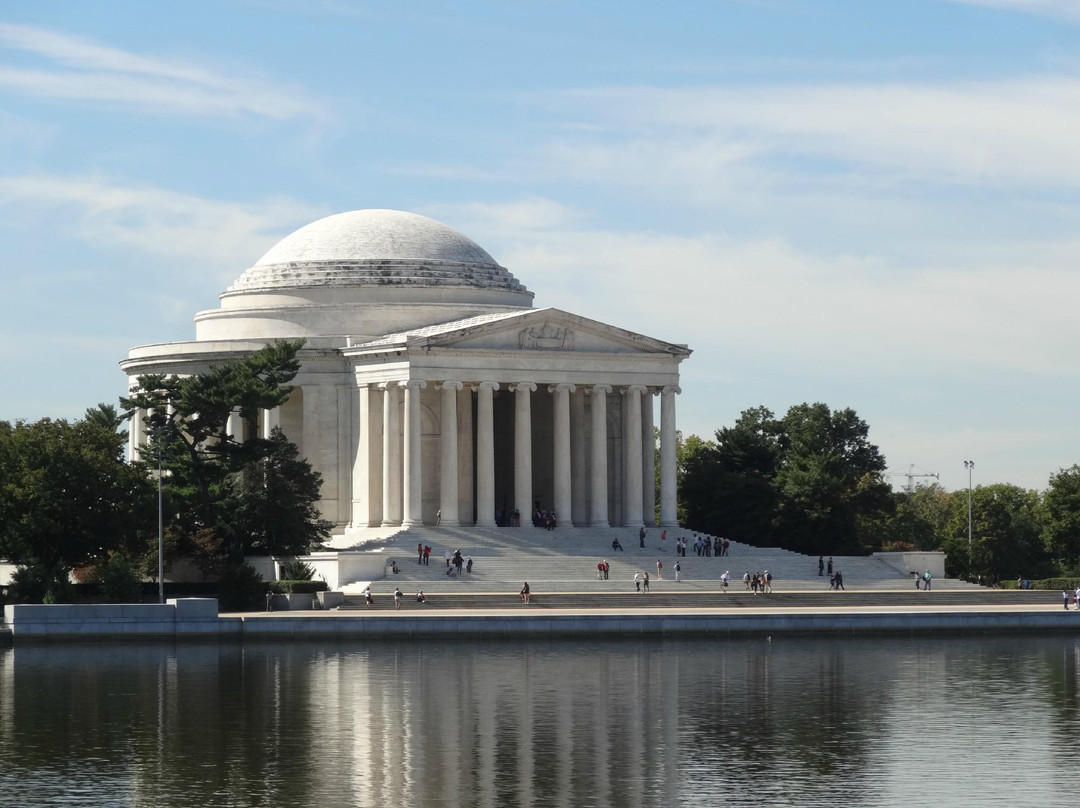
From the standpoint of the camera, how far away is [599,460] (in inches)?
4560

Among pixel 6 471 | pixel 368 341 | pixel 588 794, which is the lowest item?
pixel 588 794

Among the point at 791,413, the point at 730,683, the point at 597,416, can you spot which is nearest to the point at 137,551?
the point at 597,416

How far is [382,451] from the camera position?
376 feet

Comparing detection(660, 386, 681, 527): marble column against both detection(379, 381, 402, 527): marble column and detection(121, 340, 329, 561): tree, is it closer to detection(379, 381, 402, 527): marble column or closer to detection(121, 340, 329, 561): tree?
detection(379, 381, 402, 527): marble column

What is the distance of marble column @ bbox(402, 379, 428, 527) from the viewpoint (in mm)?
110625

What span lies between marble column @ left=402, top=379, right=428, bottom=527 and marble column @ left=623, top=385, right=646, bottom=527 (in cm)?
1221

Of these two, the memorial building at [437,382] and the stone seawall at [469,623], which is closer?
the stone seawall at [469,623]

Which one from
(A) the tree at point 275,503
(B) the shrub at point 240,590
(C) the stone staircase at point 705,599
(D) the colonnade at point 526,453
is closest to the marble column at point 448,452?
(D) the colonnade at point 526,453

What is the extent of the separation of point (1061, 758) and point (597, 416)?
67057mm

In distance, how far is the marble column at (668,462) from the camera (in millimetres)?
116438

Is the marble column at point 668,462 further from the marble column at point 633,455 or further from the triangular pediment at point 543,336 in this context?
the triangular pediment at point 543,336

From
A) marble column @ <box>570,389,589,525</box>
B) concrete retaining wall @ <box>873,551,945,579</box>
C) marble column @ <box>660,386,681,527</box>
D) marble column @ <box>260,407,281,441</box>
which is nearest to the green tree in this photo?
concrete retaining wall @ <box>873,551,945,579</box>

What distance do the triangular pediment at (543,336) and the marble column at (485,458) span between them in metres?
2.38

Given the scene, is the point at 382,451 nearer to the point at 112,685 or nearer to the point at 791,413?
the point at 791,413
